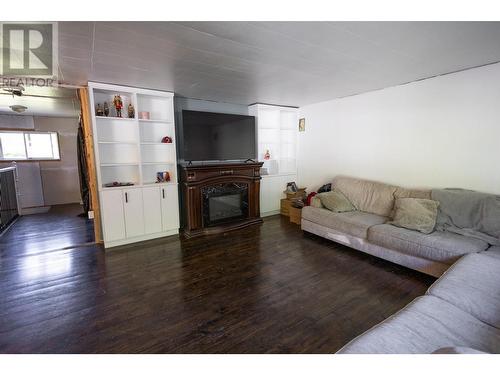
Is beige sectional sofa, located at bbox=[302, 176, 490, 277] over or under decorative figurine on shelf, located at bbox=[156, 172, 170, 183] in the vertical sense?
under

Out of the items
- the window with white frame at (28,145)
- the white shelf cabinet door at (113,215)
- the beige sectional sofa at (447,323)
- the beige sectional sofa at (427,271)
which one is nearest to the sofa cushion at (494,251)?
the beige sectional sofa at (427,271)

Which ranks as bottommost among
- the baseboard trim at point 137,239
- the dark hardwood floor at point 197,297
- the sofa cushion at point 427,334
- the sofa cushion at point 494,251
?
the dark hardwood floor at point 197,297

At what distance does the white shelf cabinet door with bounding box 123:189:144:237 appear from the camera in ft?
11.1

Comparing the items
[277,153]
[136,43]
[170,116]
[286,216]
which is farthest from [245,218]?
[136,43]

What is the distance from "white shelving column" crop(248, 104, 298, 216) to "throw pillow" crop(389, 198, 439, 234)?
94.4 inches

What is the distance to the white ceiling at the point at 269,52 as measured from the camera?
1.72 meters

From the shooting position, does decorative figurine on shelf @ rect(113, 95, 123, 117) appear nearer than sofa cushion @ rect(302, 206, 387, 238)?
No

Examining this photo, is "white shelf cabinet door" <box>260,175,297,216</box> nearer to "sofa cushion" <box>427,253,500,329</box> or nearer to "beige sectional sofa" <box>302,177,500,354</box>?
"beige sectional sofa" <box>302,177,500,354</box>

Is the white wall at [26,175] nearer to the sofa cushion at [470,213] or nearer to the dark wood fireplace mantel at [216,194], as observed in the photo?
the dark wood fireplace mantel at [216,194]

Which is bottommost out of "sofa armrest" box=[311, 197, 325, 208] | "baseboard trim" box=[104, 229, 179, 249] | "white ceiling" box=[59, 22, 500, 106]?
"baseboard trim" box=[104, 229, 179, 249]

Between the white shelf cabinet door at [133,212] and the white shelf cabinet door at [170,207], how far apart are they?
1.06 ft

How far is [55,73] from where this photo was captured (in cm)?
260

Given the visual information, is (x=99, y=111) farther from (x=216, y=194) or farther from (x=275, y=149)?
(x=275, y=149)

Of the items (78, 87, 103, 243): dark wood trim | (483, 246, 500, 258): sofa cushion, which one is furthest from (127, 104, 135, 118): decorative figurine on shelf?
(483, 246, 500, 258): sofa cushion
